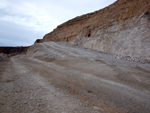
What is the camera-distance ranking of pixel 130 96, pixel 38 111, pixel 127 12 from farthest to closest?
pixel 127 12, pixel 130 96, pixel 38 111

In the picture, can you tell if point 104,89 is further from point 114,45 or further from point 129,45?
point 114,45

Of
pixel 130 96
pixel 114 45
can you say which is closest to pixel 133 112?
pixel 130 96

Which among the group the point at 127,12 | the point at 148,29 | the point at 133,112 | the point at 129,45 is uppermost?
the point at 127,12

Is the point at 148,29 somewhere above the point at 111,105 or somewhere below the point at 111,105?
above

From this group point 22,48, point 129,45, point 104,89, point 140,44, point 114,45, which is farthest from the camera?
point 22,48

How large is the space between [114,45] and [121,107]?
469 inches

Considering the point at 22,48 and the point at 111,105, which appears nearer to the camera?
the point at 111,105

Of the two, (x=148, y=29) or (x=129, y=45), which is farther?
(x=129, y=45)

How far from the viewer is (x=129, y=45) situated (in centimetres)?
1139

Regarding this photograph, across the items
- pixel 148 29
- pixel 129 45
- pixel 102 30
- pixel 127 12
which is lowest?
pixel 129 45

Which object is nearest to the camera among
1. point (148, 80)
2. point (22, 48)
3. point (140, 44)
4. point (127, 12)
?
point (148, 80)

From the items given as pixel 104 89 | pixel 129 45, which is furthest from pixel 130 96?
pixel 129 45

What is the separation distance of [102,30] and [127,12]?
5.19 metres

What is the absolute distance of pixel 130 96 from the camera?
3506mm
